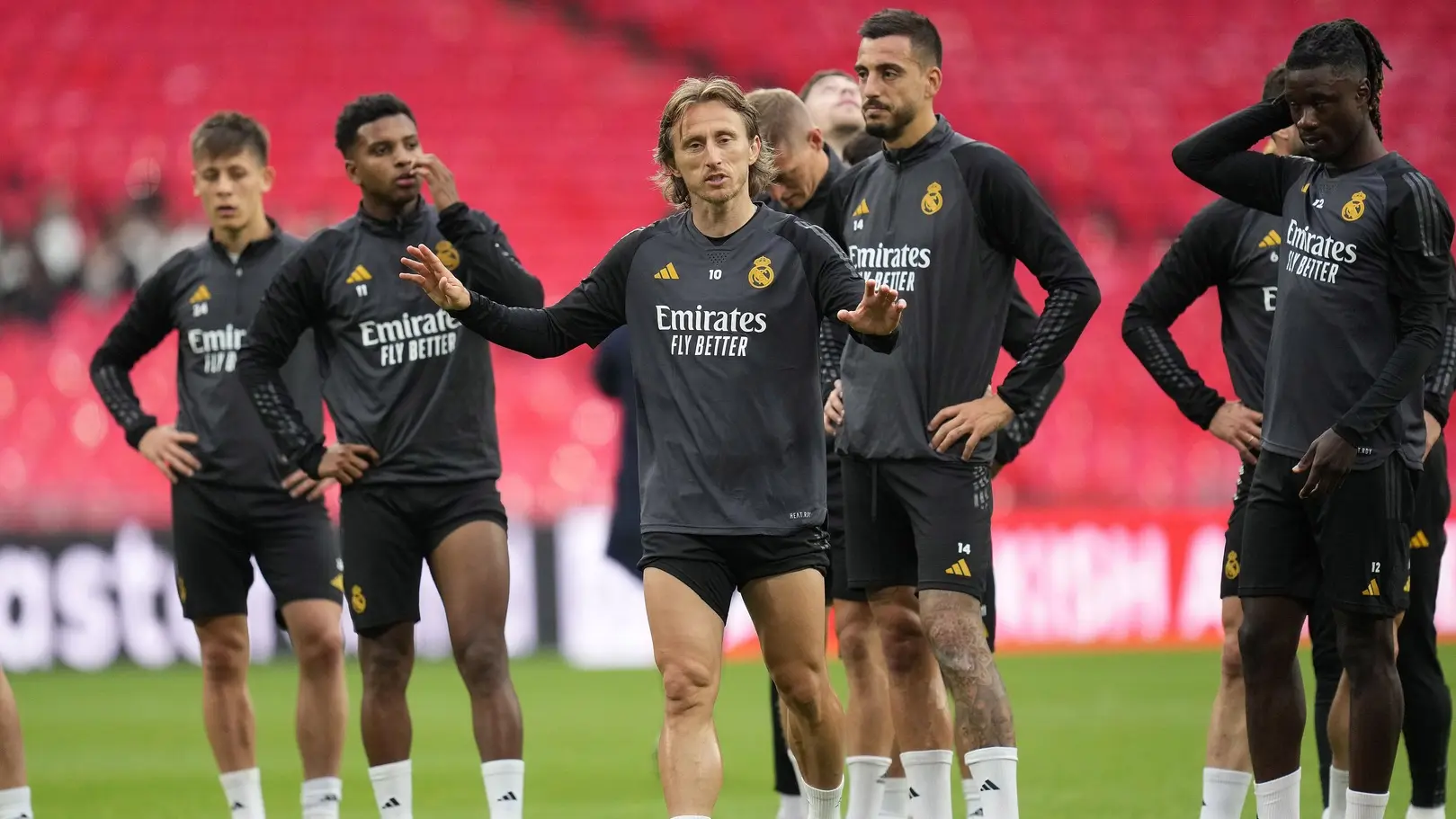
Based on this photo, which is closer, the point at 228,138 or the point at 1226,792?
the point at 1226,792

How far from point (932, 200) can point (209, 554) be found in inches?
122

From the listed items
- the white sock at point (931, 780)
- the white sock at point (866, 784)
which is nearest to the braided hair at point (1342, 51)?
the white sock at point (931, 780)

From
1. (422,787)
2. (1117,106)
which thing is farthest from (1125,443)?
(422,787)

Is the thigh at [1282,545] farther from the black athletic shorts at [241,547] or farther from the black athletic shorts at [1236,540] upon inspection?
the black athletic shorts at [241,547]

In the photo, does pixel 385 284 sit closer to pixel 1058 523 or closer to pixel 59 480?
pixel 1058 523

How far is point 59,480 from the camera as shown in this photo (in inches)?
589

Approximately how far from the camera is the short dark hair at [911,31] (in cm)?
585

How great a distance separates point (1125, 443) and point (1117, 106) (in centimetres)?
377

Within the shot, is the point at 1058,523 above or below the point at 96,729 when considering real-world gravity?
above

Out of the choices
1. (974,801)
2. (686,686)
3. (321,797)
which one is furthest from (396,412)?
(974,801)

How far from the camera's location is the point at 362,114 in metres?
6.41

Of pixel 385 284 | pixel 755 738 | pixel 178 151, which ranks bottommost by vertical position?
pixel 755 738

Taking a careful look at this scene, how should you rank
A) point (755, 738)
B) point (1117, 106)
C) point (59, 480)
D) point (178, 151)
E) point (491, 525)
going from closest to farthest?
point (491, 525) < point (755, 738) < point (59, 480) < point (178, 151) < point (1117, 106)

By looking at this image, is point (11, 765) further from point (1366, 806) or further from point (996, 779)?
point (1366, 806)
